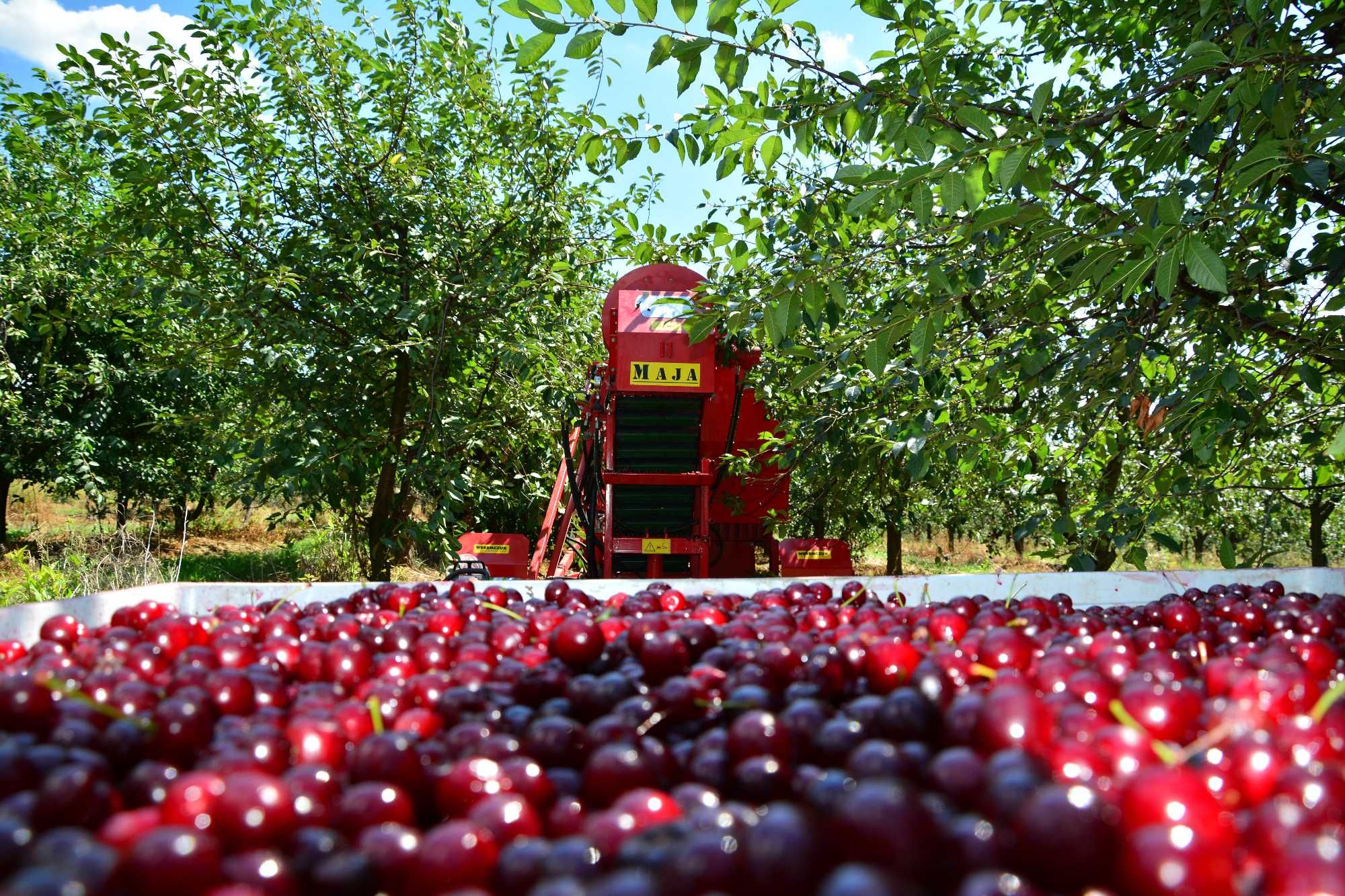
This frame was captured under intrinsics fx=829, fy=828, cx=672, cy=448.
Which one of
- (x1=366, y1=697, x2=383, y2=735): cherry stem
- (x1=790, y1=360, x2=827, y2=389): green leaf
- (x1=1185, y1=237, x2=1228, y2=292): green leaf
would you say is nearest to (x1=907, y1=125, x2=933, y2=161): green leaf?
(x1=1185, y1=237, x2=1228, y2=292): green leaf

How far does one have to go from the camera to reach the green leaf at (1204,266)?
1936 millimetres

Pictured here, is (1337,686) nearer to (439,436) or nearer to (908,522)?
(439,436)

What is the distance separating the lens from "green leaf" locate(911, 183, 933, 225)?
7.45 ft

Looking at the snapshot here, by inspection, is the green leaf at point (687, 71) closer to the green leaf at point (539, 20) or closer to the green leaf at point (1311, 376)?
the green leaf at point (539, 20)

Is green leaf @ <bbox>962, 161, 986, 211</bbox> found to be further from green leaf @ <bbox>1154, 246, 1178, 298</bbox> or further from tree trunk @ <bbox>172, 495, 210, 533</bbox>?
tree trunk @ <bbox>172, 495, 210, 533</bbox>

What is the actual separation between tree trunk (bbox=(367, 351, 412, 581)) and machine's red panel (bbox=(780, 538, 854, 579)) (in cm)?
281

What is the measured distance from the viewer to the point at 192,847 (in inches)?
24.8

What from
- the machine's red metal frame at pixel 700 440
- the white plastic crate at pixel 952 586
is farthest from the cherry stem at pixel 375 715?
the machine's red metal frame at pixel 700 440

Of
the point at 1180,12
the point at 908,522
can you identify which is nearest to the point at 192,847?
the point at 1180,12

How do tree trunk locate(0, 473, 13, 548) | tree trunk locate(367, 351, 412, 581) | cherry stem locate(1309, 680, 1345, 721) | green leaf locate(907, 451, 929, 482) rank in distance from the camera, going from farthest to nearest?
tree trunk locate(0, 473, 13, 548) → tree trunk locate(367, 351, 412, 581) → green leaf locate(907, 451, 929, 482) → cherry stem locate(1309, 680, 1345, 721)

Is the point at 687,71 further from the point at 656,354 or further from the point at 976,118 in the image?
the point at 656,354

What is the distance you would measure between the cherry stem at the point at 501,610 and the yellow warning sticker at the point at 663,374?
3.58 meters

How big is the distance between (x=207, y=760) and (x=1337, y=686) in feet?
4.17

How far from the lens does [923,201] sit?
2.28 meters
